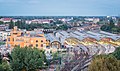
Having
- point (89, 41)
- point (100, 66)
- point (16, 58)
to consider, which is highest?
point (100, 66)

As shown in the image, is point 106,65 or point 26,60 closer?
point 106,65

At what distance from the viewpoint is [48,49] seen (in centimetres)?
1554

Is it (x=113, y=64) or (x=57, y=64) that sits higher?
(x=113, y=64)

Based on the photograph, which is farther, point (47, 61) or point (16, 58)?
point (47, 61)

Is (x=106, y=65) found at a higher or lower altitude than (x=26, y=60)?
higher

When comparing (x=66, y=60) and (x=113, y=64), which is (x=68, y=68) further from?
(x=113, y=64)

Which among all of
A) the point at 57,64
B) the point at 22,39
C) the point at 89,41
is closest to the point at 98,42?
the point at 89,41

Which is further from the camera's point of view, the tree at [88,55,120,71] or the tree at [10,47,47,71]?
the tree at [10,47,47,71]

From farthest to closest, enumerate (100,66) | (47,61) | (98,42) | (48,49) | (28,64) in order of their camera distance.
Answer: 1. (98,42)
2. (48,49)
3. (47,61)
4. (28,64)
5. (100,66)

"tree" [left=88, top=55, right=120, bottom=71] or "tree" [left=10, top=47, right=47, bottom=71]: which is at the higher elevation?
"tree" [left=88, top=55, right=120, bottom=71]

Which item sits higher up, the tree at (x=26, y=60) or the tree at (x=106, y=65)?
the tree at (x=106, y=65)

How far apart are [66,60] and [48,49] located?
8.13ft

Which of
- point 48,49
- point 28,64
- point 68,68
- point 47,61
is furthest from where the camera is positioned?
point 48,49

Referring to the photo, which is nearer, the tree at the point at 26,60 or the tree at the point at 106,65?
the tree at the point at 106,65
